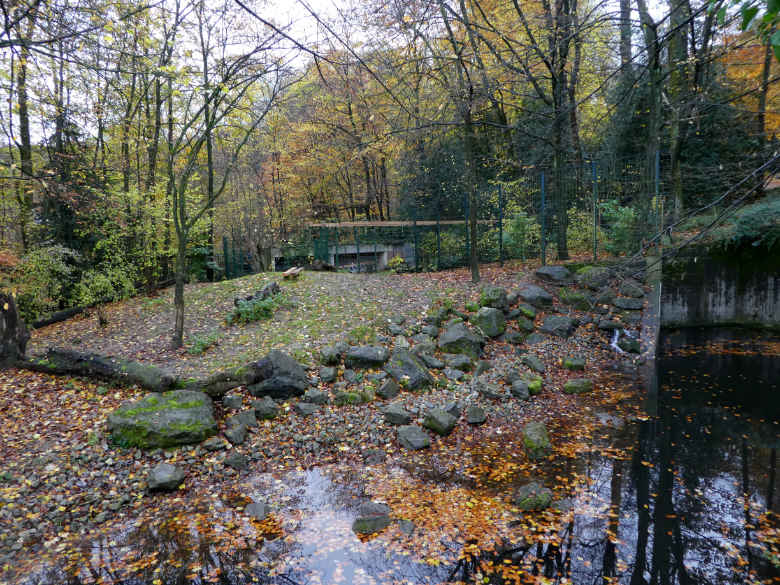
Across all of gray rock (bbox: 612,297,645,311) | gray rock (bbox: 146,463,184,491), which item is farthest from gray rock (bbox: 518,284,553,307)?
gray rock (bbox: 146,463,184,491)

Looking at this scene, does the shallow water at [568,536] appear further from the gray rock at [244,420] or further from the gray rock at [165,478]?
the gray rock at [244,420]

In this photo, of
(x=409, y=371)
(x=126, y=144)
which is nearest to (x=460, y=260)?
(x=409, y=371)

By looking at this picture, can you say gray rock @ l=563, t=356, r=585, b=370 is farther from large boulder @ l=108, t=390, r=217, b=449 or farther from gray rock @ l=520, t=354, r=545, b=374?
large boulder @ l=108, t=390, r=217, b=449

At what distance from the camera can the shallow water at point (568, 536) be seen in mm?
3350

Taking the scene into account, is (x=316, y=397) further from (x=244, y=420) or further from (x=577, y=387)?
(x=577, y=387)

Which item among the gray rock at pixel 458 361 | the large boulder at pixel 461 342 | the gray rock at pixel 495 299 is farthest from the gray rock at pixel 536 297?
the gray rock at pixel 458 361

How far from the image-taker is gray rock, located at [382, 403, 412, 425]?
5629 mm

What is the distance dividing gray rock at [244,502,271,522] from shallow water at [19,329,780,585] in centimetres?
12

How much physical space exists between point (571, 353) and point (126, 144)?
11.0m

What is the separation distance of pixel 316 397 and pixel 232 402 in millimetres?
1079

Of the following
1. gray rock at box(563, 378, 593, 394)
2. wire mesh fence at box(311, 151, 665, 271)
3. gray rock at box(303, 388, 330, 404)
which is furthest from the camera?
wire mesh fence at box(311, 151, 665, 271)

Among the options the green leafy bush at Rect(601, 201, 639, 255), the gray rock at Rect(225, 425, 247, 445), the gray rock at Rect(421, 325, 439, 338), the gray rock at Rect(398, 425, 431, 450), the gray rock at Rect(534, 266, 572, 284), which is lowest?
the gray rock at Rect(398, 425, 431, 450)

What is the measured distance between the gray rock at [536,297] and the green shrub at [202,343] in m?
5.96

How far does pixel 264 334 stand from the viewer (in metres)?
7.61
